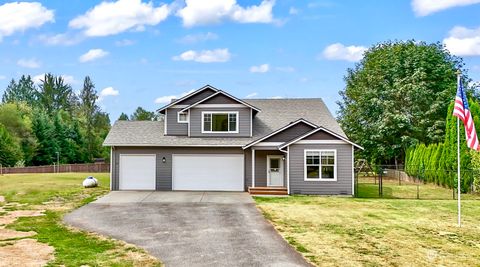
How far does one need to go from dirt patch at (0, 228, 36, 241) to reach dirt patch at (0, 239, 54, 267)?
2.06 feet

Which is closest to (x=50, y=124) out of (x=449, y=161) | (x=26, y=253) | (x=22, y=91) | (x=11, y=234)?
(x=22, y=91)

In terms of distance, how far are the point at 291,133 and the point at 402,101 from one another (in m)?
18.9

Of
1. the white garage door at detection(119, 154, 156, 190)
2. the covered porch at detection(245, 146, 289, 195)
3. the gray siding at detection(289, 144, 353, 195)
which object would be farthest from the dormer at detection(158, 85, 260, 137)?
the gray siding at detection(289, 144, 353, 195)

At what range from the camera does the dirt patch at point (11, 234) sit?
414 inches

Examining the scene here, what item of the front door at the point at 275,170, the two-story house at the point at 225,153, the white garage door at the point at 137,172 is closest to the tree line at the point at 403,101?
the two-story house at the point at 225,153

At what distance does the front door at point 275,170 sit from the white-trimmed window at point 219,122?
2.71m

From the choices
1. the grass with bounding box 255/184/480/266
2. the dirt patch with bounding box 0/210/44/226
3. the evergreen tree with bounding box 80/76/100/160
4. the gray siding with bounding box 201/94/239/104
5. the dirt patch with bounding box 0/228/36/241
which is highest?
the evergreen tree with bounding box 80/76/100/160

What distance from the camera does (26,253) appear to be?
28.9 ft

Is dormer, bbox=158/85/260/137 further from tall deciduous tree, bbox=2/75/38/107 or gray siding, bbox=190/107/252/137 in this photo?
tall deciduous tree, bbox=2/75/38/107

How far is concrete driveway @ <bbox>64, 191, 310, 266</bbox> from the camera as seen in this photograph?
8727 millimetres

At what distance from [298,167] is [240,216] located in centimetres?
673

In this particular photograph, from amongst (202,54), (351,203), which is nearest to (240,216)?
(351,203)

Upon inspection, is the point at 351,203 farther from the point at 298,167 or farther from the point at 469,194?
the point at 469,194

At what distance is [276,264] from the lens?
8188 mm
